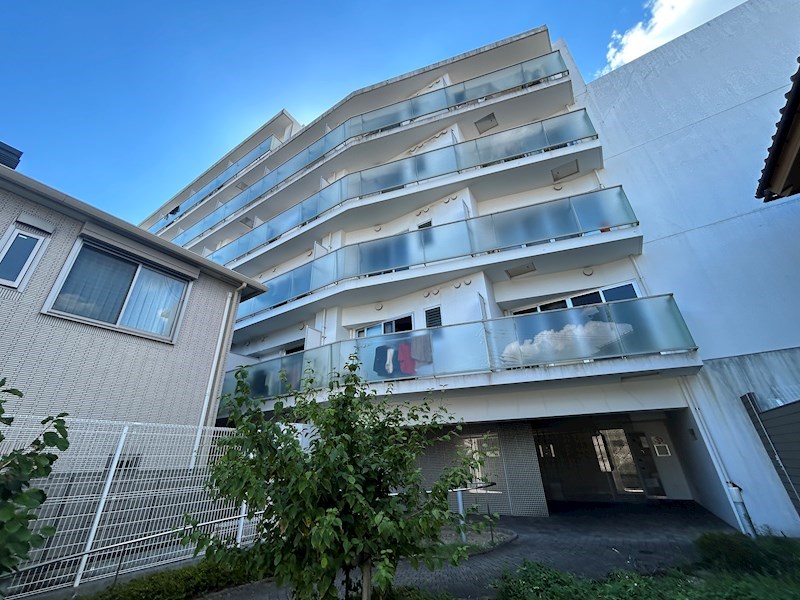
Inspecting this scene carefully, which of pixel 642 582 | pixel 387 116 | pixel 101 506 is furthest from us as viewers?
pixel 387 116

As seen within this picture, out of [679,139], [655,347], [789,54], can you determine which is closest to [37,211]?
[655,347]

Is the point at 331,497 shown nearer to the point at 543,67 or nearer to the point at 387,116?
the point at 387,116

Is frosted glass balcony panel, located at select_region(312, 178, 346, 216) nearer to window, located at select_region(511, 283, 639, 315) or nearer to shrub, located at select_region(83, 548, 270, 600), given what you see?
window, located at select_region(511, 283, 639, 315)

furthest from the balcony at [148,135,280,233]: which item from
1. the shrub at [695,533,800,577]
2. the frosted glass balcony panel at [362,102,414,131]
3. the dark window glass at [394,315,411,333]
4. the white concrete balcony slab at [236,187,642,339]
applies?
the shrub at [695,533,800,577]

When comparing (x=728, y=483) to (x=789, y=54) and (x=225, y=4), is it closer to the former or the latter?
(x=789, y=54)

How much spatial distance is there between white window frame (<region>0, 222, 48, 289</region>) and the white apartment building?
6.11 metres

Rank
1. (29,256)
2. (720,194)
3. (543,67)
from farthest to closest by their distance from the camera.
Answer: (543,67) < (720,194) < (29,256)

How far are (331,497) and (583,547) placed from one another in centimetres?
632

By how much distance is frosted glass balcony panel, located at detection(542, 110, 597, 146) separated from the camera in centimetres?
1079

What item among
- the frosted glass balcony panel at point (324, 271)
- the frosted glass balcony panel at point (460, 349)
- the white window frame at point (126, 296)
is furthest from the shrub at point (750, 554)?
the white window frame at point (126, 296)

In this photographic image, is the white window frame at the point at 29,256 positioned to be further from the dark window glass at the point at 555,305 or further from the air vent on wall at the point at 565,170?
the air vent on wall at the point at 565,170

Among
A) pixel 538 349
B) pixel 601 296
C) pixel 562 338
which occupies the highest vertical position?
pixel 601 296

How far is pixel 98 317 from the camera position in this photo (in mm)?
6695

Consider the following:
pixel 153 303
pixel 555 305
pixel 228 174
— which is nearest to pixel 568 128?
pixel 555 305
